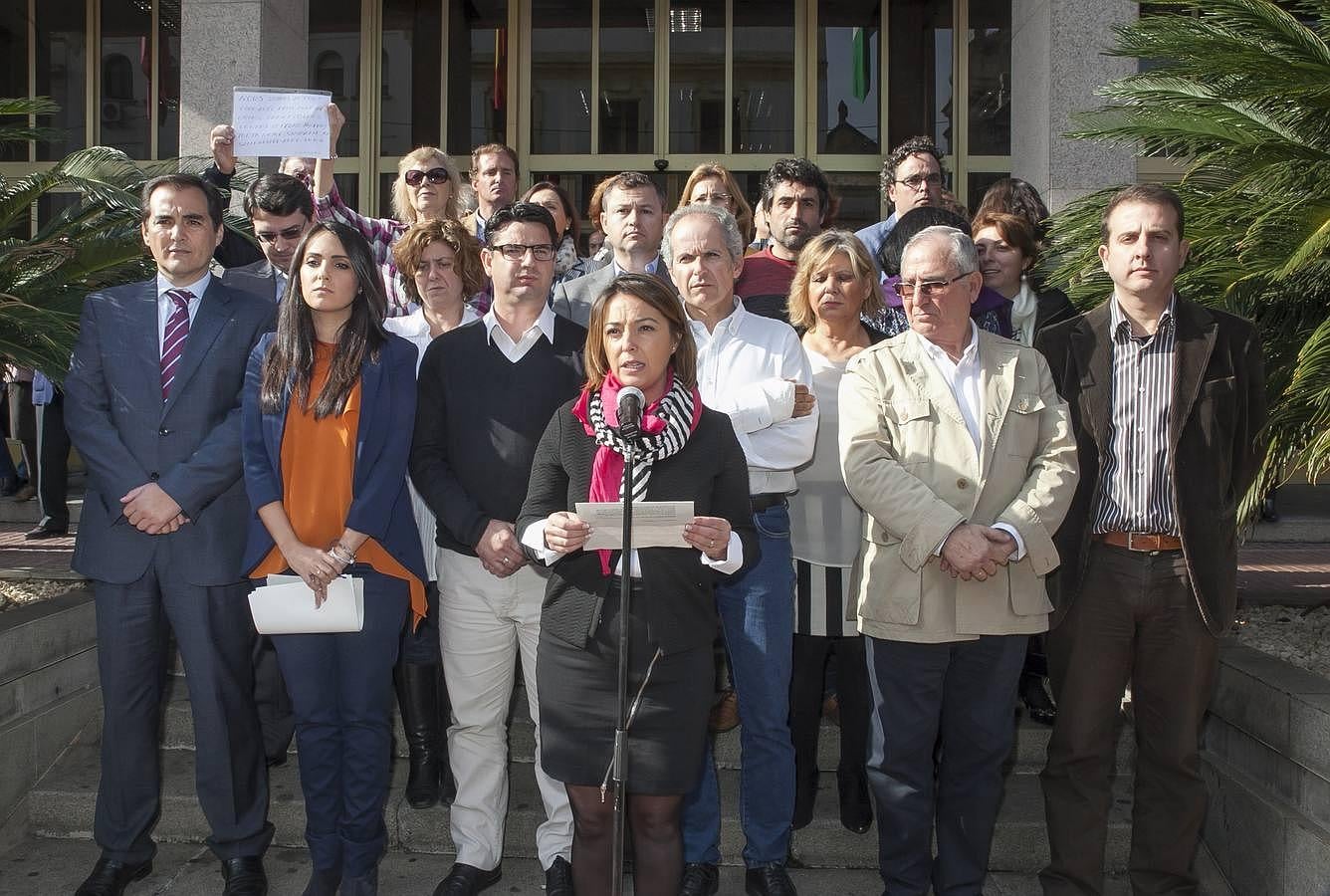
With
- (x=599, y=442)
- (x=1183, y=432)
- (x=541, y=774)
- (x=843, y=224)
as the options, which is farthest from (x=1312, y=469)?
(x=843, y=224)

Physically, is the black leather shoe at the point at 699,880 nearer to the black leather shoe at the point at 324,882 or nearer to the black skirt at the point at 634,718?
the black skirt at the point at 634,718

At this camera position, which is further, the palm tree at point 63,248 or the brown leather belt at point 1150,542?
the palm tree at point 63,248

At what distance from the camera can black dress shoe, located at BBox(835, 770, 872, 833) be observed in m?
4.85

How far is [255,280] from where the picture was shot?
16.5 ft

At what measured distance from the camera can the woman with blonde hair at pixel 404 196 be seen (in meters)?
5.67

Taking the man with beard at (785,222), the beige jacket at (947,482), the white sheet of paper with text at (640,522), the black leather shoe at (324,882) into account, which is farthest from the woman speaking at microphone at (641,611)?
the man with beard at (785,222)

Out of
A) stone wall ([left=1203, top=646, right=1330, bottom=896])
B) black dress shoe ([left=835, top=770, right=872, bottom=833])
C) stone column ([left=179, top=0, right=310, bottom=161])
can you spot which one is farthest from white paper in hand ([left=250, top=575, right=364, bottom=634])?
stone column ([left=179, top=0, right=310, bottom=161])

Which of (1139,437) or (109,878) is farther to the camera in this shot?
(109,878)

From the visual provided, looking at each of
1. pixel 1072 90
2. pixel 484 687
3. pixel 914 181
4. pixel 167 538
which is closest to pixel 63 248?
pixel 167 538

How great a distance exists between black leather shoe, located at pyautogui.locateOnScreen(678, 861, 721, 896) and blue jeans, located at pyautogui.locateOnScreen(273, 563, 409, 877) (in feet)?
3.61

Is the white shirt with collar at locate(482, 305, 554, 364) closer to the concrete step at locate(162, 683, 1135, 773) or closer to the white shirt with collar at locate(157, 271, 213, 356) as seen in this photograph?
the white shirt with collar at locate(157, 271, 213, 356)

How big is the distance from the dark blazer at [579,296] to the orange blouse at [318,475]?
971 millimetres

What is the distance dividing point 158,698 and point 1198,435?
3714 millimetres

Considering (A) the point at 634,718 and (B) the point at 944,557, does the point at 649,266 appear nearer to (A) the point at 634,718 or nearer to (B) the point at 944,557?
(B) the point at 944,557
